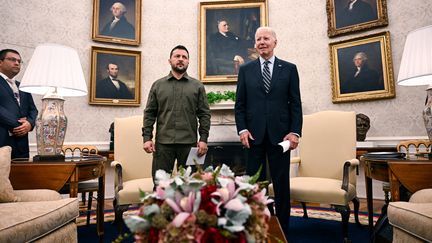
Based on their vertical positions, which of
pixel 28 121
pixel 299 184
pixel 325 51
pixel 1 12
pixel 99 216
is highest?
pixel 1 12

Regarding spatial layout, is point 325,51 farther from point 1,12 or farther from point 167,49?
point 1,12

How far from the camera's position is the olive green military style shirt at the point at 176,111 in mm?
2623

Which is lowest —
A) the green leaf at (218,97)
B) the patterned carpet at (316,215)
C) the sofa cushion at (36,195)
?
the patterned carpet at (316,215)

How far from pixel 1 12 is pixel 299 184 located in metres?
4.96

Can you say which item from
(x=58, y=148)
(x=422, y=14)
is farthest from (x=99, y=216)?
(x=422, y=14)

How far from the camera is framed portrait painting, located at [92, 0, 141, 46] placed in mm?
4938

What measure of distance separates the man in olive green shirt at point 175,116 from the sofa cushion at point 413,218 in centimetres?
153

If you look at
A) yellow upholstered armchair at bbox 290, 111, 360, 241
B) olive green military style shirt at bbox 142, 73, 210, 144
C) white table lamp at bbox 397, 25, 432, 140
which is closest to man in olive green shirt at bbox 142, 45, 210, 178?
olive green military style shirt at bbox 142, 73, 210, 144

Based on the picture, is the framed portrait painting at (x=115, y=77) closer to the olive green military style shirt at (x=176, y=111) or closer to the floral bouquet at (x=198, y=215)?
the olive green military style shirt at (x=176, y=111)

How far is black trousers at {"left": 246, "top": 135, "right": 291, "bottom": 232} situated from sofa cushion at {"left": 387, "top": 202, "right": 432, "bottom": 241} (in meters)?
0.82

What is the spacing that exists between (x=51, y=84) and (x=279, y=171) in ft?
6.49

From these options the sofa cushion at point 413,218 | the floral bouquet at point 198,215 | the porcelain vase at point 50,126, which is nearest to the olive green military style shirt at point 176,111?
the porcelain vase at point 50,126

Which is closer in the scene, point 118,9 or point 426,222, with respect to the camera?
point 426,222

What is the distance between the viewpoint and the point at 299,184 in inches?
102
